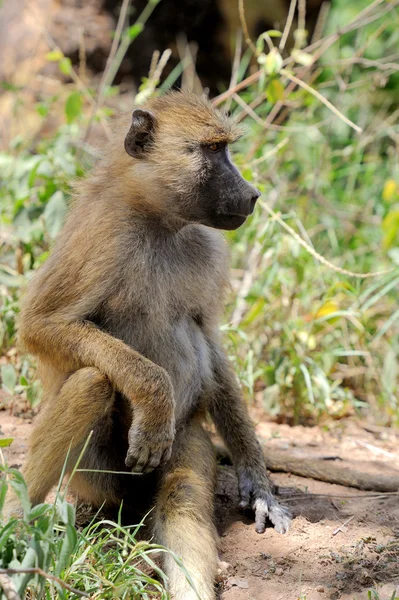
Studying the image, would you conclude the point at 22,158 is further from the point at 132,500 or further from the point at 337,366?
the point at 132,500

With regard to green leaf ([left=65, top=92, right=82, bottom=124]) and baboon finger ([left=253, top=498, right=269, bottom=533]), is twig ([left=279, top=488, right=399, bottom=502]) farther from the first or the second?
green leaf ([left=65, top=92, right=82, bottom=124])

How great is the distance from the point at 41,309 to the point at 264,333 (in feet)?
8.79

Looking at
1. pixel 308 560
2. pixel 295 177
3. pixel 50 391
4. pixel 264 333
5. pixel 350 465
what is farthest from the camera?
pixel 295 177

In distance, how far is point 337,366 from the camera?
6133 mm

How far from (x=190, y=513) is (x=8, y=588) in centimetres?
125

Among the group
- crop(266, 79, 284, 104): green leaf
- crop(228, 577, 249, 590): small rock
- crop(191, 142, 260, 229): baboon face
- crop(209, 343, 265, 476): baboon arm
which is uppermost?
crop(266, 79, 284, 104): green leaf

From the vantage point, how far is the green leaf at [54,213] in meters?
5.18

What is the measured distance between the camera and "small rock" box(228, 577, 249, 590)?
3.11 m

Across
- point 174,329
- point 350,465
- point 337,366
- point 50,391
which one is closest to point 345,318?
point 337,366

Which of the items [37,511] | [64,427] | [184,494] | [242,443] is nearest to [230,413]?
[242,443]

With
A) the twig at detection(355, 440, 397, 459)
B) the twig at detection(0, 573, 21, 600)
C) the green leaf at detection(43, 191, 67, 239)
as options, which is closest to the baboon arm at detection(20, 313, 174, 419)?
the twig at detection(0, 573, 21, 600)

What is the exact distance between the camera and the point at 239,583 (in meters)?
3.13

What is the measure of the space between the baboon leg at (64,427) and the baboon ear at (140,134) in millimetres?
1148

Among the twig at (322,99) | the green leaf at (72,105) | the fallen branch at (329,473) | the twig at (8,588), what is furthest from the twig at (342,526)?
the green leaf at (72,105)
